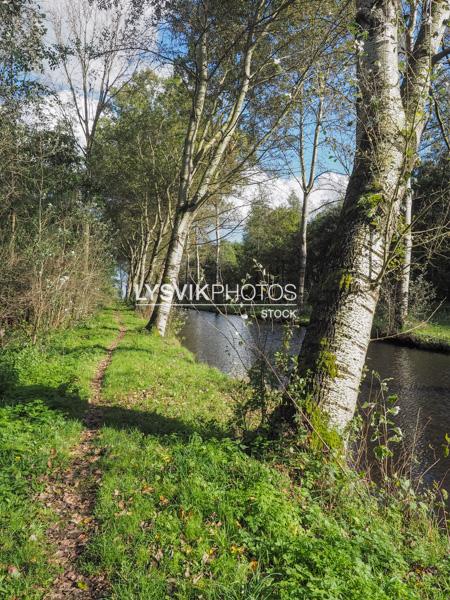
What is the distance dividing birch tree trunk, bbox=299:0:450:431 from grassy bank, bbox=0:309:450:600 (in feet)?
2.89

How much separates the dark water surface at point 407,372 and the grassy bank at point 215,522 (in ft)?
4.16

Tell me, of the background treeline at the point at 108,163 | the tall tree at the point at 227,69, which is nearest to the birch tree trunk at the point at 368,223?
Answer: the background treeline at the point at 108,163

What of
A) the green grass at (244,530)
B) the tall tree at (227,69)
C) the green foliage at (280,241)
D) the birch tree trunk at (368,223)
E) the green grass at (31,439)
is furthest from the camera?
the green foliage at (280,241)

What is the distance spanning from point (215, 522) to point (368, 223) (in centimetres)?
332

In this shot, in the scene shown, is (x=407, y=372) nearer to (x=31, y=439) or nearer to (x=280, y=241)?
(x=31, y=439)

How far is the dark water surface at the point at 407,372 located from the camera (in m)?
5.71

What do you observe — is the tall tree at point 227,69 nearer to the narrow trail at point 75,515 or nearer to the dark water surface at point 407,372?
the dark water surface at point 407,372

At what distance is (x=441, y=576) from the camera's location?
310 cm

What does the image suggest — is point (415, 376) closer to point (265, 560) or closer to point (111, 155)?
point (265, 560)

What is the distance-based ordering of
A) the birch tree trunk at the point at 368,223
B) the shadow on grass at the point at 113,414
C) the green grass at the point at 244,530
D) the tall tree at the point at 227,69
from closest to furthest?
the green grass at the point at 244,530 < the birch tree trunk at the point at 368,223 < the shadow on grass at the point at 113,414 < the tall tree at the point at 227,69

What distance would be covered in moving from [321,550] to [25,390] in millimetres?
5509

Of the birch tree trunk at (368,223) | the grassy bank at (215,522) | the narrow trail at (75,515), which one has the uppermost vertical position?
the birch tree trunk at (368,223)

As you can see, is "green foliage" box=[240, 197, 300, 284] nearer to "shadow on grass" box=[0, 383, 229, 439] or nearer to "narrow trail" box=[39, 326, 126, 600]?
"shadow on grass" box=[0, 383, 229, 439]

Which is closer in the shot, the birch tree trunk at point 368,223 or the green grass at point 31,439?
the green grass at point 31,439
